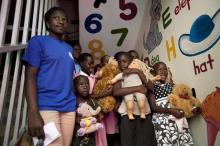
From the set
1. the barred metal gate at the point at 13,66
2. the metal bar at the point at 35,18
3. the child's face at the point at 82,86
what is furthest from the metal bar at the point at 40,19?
the child's face at the point at 82,86

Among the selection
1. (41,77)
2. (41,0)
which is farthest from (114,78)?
(41,0)

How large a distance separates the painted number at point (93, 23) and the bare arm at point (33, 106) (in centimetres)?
220

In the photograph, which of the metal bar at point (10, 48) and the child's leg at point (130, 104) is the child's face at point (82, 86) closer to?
the child's leg at point (130, 104)

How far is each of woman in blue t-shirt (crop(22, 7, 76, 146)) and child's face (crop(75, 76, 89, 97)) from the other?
27 centimetres

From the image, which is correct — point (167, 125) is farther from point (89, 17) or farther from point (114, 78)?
point (89, 17)

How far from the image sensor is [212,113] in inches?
85.9

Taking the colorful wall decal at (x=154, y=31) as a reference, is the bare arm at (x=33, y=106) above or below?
below

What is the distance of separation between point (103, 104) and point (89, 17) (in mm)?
1864

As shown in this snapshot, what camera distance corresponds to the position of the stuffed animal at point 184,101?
2.32 meters

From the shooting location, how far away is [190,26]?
255 cm

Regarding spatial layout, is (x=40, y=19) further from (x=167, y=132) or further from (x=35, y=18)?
(x=167, y=132)

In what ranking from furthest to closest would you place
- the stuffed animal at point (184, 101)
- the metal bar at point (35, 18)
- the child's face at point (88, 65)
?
the child's face at point (88, 65), the metal bar at point (35, 18), the stuffed animal at point (184, 101)

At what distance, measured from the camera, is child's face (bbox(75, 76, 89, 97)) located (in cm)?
221

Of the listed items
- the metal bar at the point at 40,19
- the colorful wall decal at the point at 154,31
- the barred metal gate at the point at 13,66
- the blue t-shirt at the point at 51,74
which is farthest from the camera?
the colorful wall decal at the point at 154,31
